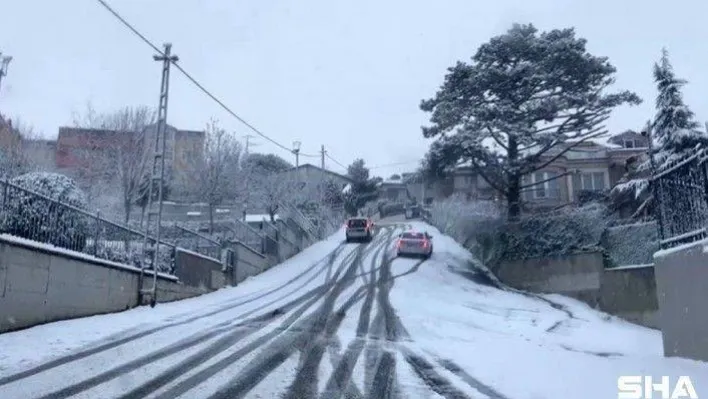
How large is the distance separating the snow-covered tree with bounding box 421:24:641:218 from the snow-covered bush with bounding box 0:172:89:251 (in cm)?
2043

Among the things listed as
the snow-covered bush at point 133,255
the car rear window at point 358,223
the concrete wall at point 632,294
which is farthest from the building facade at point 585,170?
the snow-covered bush at point 133,255

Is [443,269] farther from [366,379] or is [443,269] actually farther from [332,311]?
[366,379]

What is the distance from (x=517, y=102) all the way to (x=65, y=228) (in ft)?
77.0

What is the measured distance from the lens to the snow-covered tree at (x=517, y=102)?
30.8 meters

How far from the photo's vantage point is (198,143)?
45.0 metres

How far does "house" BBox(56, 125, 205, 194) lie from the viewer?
39531 mm

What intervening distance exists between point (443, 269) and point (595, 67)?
12.1 meters

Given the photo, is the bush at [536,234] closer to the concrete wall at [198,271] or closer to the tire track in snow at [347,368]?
the tire track in snow at [347,368]

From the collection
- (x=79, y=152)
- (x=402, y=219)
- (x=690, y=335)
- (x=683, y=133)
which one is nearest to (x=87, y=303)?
(x=690, y=335)

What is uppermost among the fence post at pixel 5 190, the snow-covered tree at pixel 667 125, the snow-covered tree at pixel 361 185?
the snow-covered tree at pixel 361 185

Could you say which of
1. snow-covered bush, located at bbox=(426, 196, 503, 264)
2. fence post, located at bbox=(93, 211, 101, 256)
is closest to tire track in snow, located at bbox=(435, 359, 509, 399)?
fence post, located at bbox=(93, 211, 101, 256)

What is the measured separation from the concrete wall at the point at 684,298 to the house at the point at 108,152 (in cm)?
3378

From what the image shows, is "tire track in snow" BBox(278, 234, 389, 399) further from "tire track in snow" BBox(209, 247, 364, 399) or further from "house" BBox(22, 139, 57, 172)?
"house" BBox(22, 139, 57, 172)

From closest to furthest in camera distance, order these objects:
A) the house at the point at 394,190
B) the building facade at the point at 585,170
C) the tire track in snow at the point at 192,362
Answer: the tire track in snow at the point at 192,362
the building facade at the point at 585,170
the house at the point at 394,190
